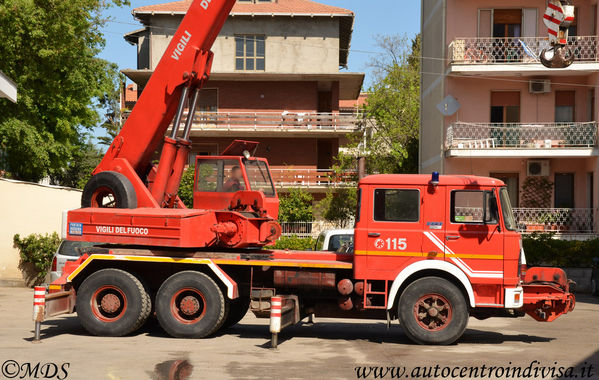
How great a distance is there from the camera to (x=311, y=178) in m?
41.9

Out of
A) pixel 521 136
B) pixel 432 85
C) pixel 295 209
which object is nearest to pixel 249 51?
pixel 295 209

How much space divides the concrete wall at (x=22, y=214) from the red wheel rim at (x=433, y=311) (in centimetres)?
1609

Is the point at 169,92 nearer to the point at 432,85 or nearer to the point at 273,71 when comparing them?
the point at 432,85

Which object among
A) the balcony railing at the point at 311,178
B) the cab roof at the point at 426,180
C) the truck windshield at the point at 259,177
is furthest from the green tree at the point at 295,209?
the cab roof at the point at 426,180

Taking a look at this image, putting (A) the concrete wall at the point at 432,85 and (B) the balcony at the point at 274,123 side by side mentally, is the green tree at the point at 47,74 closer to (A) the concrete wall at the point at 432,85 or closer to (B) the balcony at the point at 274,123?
(B) the balcony at the point at 274,123

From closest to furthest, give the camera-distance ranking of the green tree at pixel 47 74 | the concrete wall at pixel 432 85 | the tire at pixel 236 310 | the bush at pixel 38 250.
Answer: the tire at pixel 236 310, the bush at pixel 38 250, the green tree at pixel 47 74, the concrete wall at pixel 432 85

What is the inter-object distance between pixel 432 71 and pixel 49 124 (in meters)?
19.6

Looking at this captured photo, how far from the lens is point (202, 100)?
143ft

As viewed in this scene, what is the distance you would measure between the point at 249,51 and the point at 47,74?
13.9 meters

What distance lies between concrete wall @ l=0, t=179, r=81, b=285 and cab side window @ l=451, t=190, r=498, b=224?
16617mm

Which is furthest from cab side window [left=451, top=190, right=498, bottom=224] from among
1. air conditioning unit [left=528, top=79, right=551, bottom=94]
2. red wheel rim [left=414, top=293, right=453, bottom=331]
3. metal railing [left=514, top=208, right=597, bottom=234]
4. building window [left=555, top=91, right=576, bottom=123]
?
building window [left=555, top=91, right=576, bottom=123]

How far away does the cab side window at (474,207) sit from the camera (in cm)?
1345

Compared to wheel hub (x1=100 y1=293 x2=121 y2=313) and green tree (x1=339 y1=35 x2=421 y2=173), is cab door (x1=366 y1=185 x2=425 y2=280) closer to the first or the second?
wheel hub (x1=100 y1=293 x2=121 y2=313)

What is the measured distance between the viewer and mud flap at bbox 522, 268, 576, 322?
13805 millimetres
